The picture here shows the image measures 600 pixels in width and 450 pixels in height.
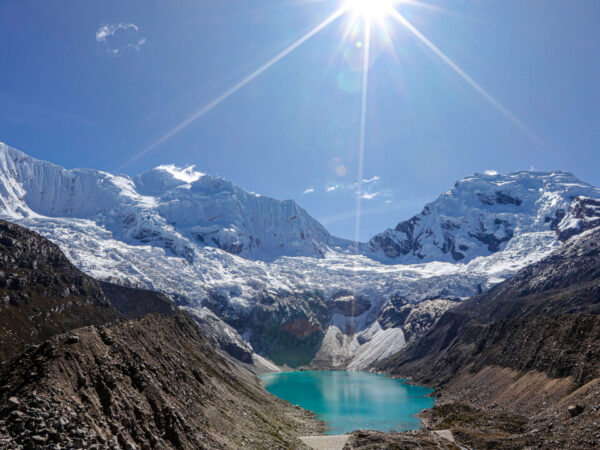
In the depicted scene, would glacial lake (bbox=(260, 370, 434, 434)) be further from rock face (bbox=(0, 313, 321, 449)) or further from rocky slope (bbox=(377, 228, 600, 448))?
rock face (bbox=(0, 313, 321, 449))

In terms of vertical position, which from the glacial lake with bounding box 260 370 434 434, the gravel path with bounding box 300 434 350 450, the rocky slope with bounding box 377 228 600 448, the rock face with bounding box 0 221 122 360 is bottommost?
the glacial lake with bounding box 260 370 434 434

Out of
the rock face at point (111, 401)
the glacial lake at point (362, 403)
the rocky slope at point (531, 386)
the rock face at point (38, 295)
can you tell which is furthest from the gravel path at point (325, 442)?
the rock face at point (38, 295)

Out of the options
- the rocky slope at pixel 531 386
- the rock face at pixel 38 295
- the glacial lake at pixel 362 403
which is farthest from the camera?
the rock face at pixel 38 295

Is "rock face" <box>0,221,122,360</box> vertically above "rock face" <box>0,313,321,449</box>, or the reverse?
"rock face" <box>0,221,122,360</box>

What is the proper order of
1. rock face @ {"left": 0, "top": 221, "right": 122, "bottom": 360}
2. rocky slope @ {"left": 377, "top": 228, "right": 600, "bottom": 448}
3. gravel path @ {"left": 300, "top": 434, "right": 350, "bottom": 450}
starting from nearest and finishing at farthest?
rocky slope @ {"left": 377, "top": 228, "right": 600, "bottom": 448} → gravel path @ {"left": 300, "top": 434, "right": 350, "bottom": 450} → rock face @ {"left": 0, "top": 221, "right": 122, "bottom": 360}

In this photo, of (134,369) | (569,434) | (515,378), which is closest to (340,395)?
(515,378)

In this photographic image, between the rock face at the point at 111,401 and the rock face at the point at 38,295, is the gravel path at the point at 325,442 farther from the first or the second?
the rock face at the point at 38,295

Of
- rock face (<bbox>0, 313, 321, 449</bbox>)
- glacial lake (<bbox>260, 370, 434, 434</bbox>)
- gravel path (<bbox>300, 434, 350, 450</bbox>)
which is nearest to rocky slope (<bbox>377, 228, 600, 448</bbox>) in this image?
glacial lake (<bbox>260, 370, 434, 434</bbox>)

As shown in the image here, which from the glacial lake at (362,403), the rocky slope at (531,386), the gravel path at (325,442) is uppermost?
the rocky slope at (531,386)
